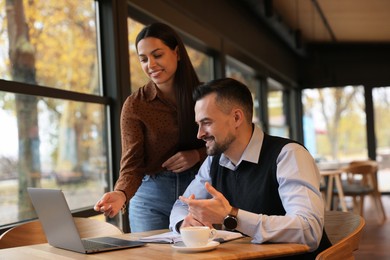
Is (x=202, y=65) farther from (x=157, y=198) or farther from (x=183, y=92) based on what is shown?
(x=157, y=198)

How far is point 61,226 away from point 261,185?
25.4 inches

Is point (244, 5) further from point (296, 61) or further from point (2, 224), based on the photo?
point (2, 224)

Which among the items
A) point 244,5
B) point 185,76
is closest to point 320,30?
point 244,5

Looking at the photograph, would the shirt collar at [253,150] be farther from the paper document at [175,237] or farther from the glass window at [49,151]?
the glass window at [49,151]

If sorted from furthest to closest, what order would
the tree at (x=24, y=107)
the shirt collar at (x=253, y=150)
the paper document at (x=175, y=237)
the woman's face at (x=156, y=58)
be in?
the tree at (x=24, y=107), the woman's face at (x=156, y=58), the shirt collar at (x=253, y=150), the paper document at (x=175, y=237)

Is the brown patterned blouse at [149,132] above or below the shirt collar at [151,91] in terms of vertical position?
below

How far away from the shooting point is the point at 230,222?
1.56 metres

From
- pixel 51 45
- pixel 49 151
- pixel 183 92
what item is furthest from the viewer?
pixel 51 45

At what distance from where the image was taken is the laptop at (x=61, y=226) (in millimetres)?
1571

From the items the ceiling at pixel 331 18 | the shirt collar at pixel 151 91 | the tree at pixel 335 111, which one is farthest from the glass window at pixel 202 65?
the tree at pixel 335 111

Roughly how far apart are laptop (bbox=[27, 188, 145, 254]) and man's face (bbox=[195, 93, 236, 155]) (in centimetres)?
42

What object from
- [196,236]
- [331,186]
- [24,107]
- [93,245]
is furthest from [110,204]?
[331,186]

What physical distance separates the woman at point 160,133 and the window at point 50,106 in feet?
2.99

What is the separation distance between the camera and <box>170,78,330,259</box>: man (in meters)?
1.56
